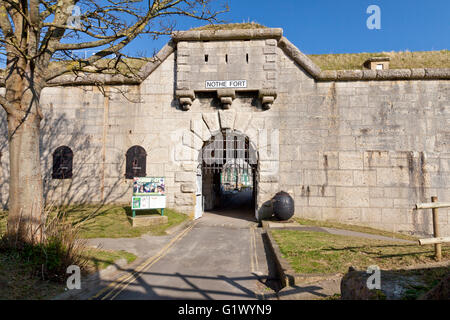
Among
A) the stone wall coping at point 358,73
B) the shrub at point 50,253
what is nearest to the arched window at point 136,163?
the shrub at point 50,253

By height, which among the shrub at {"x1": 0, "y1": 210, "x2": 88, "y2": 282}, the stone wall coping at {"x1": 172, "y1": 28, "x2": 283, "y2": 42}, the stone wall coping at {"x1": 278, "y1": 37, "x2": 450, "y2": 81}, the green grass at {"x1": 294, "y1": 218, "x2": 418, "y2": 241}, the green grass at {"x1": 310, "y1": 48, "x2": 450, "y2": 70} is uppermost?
the stone wall coping at {"x1": 172, "y1": 28, "x2": 283, "y2": 42}

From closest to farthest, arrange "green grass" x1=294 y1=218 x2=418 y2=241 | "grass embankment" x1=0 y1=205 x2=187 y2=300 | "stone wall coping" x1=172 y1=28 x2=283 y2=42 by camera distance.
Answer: "grass embankment" x1=0 y1=205 x2=187 y2=300 → "green grass" x1=294 y1=218 x2=418 y2=241 → "stone wall coping" x1=172 y1=28 x2=283 y2=42

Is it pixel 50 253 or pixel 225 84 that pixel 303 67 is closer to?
pixel 225 84

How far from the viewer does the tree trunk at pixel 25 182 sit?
4855 mm

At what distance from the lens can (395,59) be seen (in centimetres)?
1176

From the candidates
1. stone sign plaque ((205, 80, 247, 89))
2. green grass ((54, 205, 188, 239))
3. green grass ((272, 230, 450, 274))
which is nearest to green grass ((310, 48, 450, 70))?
stone sign plaque ((205, 80, 247, 89))

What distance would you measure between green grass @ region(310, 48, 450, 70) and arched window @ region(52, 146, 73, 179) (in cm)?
1248

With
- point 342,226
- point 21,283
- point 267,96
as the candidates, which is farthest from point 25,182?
point 342,226

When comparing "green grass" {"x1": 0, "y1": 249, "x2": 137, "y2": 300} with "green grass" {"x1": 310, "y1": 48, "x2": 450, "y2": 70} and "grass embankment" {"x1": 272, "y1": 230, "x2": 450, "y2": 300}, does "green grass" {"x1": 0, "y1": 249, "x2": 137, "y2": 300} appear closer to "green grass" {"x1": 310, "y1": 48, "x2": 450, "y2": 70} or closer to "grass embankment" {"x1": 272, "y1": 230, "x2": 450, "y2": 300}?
"grass embankment" {"x1": 272, "y1": 230, "x2": 450, "y2": 300}

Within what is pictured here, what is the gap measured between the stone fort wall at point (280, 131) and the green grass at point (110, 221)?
751 millimetres

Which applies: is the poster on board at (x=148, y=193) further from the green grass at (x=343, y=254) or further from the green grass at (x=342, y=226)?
the green grass at (x=342, y=226)

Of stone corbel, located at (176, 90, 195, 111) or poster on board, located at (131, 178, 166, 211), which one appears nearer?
poster on board, located at (131, 178, 166, 211)

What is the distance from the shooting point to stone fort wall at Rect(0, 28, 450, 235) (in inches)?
401

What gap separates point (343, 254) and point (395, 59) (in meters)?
10.9
